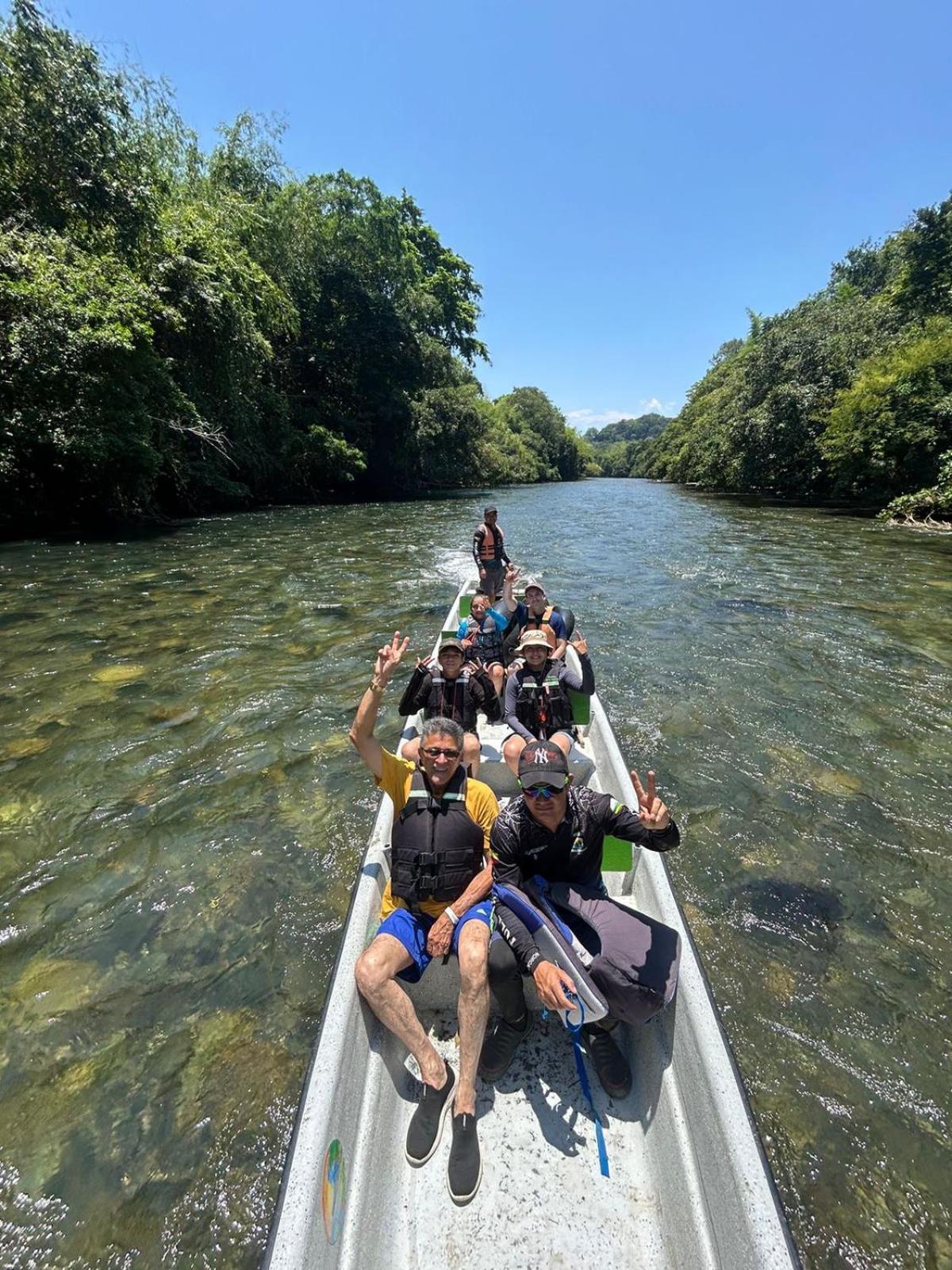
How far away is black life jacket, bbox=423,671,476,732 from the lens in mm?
5695

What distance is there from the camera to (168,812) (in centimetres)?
529

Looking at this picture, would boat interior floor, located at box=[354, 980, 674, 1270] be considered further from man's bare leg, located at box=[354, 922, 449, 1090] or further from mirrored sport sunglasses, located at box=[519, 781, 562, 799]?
mirrored sport sunglasses, located at box=[519, 781, 562, 799]

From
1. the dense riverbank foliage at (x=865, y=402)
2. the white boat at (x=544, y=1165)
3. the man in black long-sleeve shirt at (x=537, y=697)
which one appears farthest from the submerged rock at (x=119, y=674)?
the dense riverbank foliage at (x=865, y=402)

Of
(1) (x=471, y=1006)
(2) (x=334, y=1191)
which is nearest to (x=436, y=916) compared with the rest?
(1) (x=471, y=1006)

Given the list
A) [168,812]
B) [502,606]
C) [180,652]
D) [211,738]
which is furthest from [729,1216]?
[180,652]

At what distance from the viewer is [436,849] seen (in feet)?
10.9

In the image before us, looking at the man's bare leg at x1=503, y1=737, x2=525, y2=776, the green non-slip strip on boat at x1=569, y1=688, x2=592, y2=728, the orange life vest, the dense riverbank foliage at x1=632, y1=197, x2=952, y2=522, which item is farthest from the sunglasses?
the dense riverbank foliage at x1=632, y1=197, x2=952, y2=522

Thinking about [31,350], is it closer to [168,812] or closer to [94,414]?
[94,414]

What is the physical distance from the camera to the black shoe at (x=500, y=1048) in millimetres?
2904

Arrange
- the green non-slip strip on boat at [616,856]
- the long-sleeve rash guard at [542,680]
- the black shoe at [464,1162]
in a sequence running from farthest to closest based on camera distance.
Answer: the long-sleeve rash guard at [542,680], the green non-slip strip on boat at [616,856], the black shoe at [464,1162]

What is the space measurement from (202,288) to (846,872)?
23.0 meters

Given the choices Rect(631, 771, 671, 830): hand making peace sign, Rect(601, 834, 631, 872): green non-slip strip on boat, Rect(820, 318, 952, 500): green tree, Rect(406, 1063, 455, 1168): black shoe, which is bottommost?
Rect(406, 1063, 455, 1168): black shoe

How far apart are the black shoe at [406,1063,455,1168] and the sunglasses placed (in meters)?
1.38

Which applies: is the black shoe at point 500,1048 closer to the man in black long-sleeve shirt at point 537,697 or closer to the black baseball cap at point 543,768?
the black baseball cap at point 543,768
